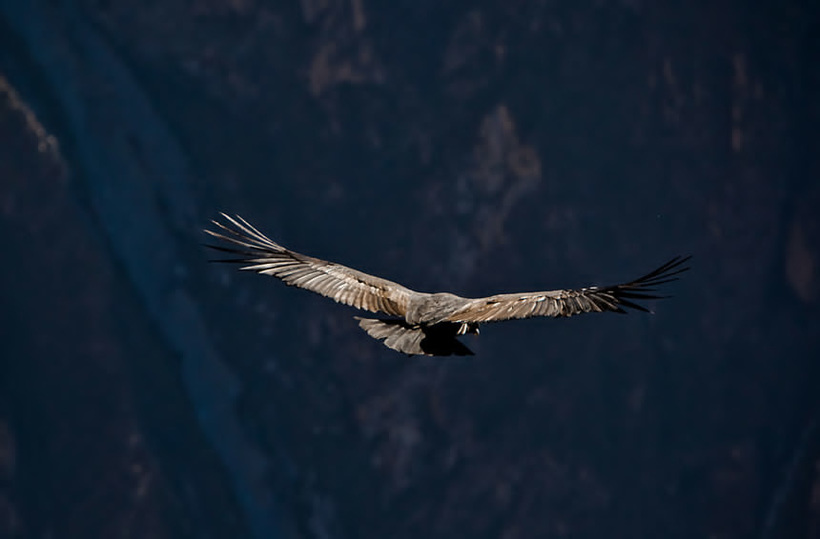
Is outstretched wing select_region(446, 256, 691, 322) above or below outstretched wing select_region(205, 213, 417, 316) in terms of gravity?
below

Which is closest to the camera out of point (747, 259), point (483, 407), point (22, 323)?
point (22, 323)

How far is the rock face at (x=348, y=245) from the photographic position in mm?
32469

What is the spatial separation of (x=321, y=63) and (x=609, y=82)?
8.98m

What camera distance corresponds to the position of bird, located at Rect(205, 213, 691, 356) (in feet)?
31.6

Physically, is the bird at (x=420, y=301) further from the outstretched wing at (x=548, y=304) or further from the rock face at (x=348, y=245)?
the rock face at (x=348, y=245)

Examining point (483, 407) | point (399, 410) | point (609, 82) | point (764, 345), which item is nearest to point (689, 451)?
point (764, 345)

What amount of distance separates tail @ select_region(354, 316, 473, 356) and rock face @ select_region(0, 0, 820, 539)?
2185 cm

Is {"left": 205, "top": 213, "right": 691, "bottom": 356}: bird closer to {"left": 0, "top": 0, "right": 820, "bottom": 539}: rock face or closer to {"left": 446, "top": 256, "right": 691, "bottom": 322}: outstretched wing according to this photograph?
{"left": 446, "top": 256, "right": 691, "bottom": 322}: outstretched wing

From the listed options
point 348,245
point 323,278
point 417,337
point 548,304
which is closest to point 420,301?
point 417,337

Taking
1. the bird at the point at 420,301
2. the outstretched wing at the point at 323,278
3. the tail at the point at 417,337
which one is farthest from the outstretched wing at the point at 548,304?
the outstretched wing at the point at 323,278

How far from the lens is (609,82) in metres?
34.6

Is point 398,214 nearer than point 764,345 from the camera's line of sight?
Yes

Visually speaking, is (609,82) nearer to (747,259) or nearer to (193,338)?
(747,259)

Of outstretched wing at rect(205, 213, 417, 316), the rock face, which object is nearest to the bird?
outstretched wing at rect(205, 213, 417, 316)
